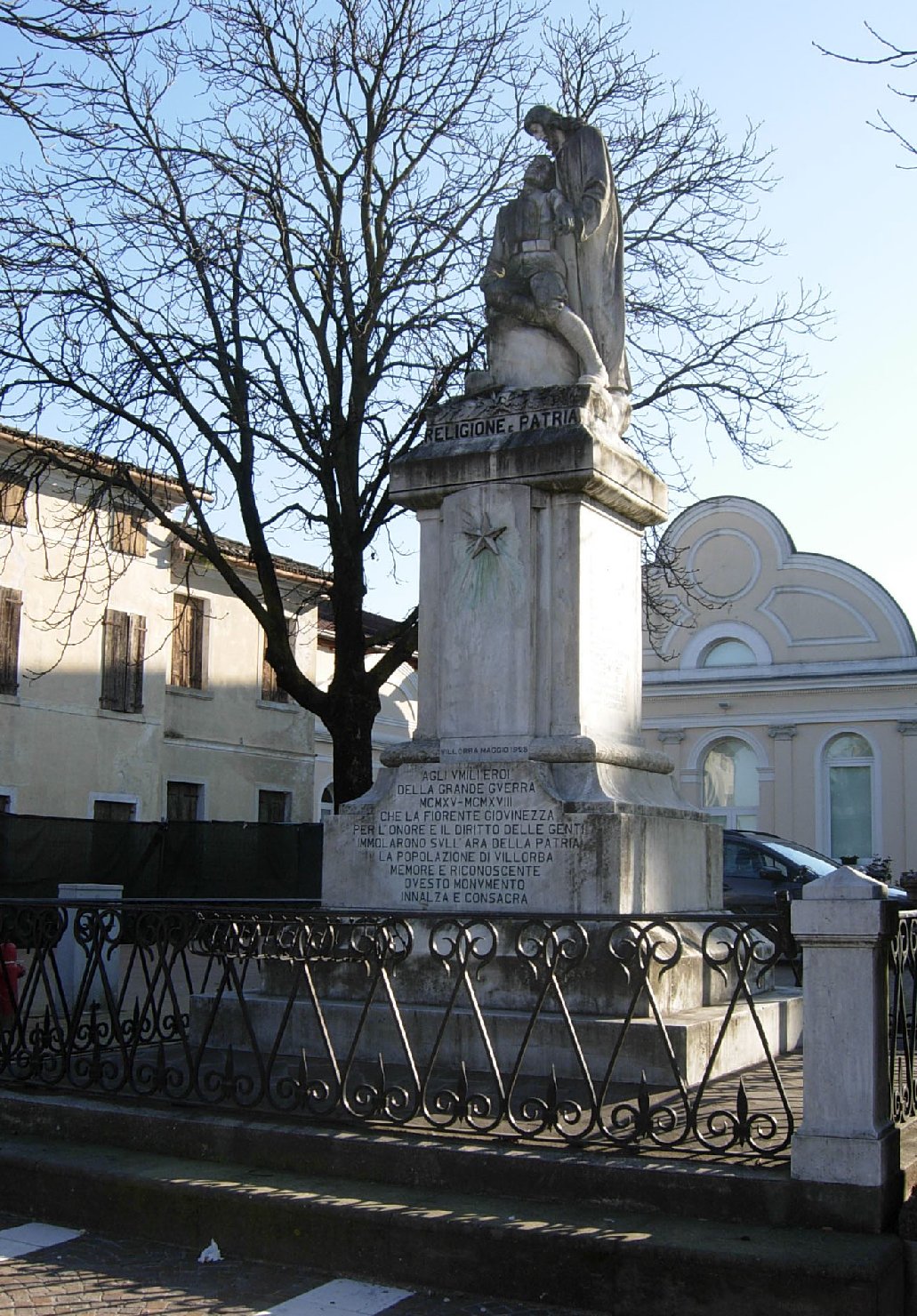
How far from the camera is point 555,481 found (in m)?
8.15

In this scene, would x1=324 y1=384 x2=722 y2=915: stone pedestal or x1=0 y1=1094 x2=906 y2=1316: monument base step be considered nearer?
x1=0 y1=1094 x2=906 y2=1316: monument base step

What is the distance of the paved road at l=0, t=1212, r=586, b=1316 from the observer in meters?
5.18

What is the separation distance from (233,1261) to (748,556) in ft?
105

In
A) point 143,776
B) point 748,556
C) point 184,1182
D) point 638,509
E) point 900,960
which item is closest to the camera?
point 900,960

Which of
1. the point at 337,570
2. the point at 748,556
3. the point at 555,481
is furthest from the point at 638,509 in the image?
the point at 748,556

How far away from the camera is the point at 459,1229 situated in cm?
539

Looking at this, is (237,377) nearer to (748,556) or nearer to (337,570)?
(337,570)

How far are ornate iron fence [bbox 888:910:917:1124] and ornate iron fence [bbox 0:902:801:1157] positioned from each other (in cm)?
42

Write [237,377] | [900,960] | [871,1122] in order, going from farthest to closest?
[237,377] → [900,960] → [871,1122]

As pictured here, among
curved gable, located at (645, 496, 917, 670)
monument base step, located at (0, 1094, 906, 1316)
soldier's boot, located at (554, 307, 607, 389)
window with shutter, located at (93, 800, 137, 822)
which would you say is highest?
curved gable, located at (645, 496, 917, 670)

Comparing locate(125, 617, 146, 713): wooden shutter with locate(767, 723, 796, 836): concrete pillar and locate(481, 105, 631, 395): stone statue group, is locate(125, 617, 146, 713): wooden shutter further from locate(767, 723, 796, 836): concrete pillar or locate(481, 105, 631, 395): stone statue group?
locate(481, 105, 631, 395): stone statue group

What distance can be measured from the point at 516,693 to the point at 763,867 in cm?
1205

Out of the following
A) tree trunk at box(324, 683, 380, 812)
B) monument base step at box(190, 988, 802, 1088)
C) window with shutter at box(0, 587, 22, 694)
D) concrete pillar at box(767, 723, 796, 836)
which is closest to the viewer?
monument base step at box(190, 988, 802, 1088)

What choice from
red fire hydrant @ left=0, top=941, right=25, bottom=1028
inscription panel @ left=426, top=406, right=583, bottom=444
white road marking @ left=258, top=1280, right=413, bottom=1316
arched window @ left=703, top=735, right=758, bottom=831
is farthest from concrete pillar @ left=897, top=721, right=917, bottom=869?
white road marking @ left=258, top=1280, right=413, bottom=1316
